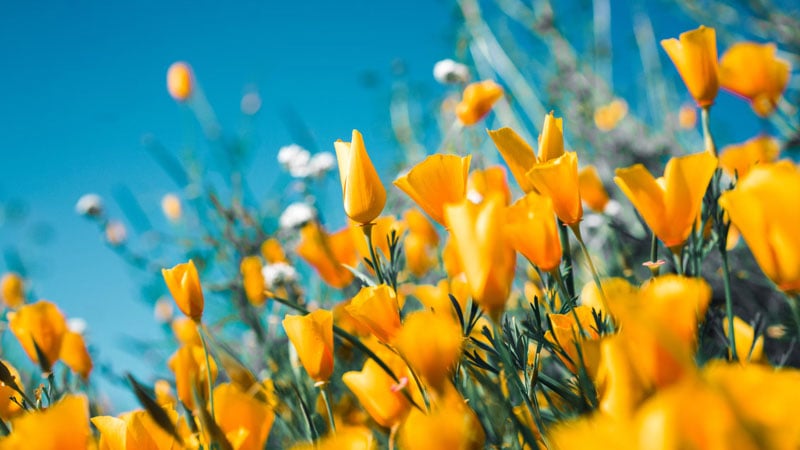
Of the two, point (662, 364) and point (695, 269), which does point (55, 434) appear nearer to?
point (662, 364)

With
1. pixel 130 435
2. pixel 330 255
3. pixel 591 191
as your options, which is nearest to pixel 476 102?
pixel 591 191


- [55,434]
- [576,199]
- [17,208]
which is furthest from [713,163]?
[17,208]

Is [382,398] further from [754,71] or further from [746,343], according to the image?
[754,71]

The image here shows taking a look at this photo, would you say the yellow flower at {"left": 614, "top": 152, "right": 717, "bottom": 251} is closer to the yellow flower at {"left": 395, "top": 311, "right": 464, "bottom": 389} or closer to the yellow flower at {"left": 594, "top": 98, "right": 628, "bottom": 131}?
the yellow flower at {"left": 395, "top": 311, "right": 464, "bottom": 389}

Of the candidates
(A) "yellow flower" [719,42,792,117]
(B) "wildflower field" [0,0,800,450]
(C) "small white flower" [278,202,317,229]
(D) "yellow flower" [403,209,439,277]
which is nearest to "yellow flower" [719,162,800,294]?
(B) "wildflower field" [0,0,800,450]

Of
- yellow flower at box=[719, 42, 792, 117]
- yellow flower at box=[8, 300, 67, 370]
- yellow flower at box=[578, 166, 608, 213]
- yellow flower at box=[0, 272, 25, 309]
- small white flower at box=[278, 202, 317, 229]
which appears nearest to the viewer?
yellow flower at box=[8, 300, 67, 370]

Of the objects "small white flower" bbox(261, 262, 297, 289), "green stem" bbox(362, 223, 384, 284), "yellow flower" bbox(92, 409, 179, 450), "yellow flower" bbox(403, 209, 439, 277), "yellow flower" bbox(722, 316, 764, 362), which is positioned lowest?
"yellow flower" bbox(722, 316, 764, 362)

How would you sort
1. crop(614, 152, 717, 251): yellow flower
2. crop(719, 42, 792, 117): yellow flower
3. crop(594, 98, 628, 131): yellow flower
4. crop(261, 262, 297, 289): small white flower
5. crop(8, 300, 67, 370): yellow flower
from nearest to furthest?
crop(614, 152, 717, 251): yellow flower, crop(8, 300, 67, 370): yellow flower, crop(719, 42, 792, 117): yellow flower, crop(261, 262, 297, 289): small white flower, crop(594, 98, 628, 131): yellow flower

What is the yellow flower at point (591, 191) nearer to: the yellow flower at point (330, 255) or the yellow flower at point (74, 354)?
the yellow flower at point (330, 255)

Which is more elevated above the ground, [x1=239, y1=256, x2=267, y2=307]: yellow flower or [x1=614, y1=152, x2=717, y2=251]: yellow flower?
[x1=614, y1=152, x2=717, y2=251]: yellow flower
